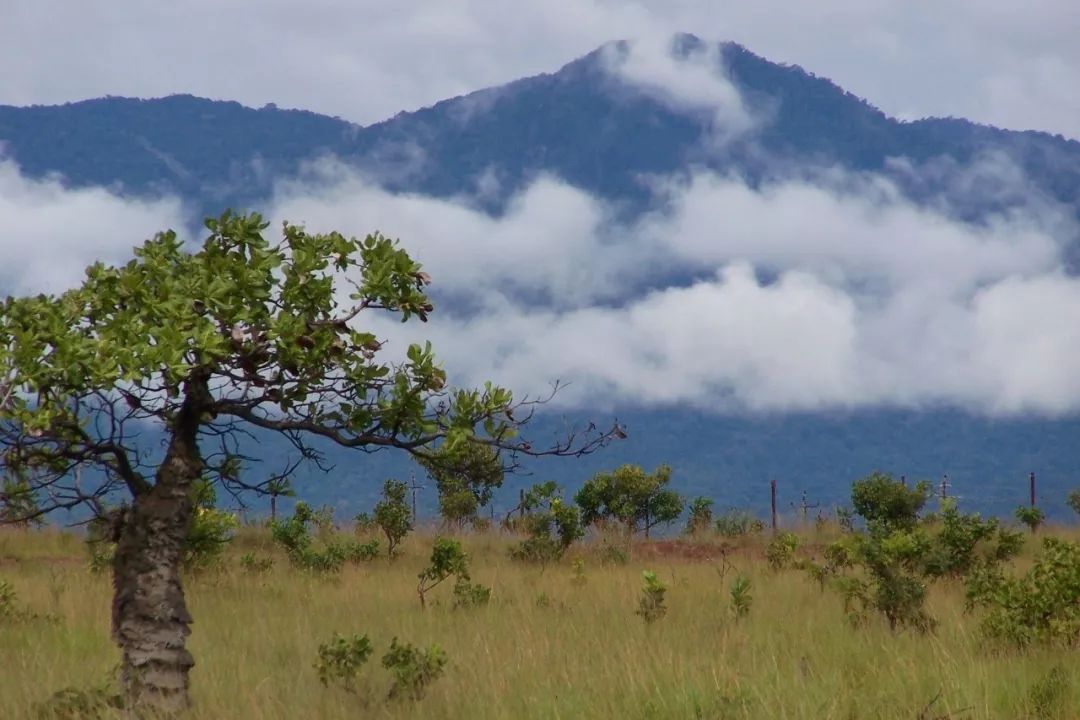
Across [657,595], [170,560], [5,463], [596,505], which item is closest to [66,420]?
[5,463]

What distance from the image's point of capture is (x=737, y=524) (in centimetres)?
3222

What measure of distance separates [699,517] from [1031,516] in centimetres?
1039

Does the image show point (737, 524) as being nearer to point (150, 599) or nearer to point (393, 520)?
point (393, 520)

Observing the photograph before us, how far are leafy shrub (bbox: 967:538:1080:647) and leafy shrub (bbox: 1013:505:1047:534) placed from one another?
19.9m

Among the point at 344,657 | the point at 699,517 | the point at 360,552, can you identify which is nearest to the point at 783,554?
the point at 360,552

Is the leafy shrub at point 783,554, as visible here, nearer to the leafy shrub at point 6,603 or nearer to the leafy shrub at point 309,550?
the leafy shrub at point 309,550

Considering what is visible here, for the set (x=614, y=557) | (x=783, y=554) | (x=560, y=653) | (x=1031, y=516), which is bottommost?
(x=1031, y=516)

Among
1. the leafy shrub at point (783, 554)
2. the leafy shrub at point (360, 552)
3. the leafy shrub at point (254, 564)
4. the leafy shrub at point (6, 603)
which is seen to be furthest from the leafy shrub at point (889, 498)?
the leafy shrub at point (6, 603)

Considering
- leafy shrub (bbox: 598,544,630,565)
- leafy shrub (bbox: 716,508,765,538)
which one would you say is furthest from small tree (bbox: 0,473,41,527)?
leafy shrub (bbox: 716,508,765,538)

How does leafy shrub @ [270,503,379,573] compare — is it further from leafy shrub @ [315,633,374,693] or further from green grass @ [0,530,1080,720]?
leafy shrub @ [315,633,374,693]

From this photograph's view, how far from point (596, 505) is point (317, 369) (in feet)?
91.8

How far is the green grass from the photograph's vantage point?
742 cm

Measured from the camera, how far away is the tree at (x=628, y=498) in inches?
1356

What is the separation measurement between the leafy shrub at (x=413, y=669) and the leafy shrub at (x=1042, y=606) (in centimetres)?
542
